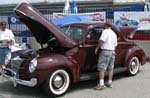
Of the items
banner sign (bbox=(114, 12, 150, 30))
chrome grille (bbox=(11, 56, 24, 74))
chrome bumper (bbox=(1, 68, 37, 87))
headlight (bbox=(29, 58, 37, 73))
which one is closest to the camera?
chrome bumper (bbox=(1, 68, 37, 87))

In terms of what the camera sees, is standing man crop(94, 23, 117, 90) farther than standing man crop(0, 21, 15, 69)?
No

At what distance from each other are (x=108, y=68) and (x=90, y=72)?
1.56 feet

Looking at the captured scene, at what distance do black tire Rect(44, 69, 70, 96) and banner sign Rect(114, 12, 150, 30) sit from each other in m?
6.57

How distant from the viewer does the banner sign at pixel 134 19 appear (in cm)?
1451

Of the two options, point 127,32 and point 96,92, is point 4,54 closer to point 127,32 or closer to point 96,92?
point 96,92

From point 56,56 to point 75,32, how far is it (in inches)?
46.0

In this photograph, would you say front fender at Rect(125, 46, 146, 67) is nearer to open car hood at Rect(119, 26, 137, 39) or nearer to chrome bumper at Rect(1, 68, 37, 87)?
open car hood at Rect(119, 26, 137, 39)

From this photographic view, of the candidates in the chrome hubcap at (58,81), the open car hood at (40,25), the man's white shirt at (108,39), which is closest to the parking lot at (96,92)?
the chrome hubcap at (58,81)

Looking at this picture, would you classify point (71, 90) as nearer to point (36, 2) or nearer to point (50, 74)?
point (50, 74)

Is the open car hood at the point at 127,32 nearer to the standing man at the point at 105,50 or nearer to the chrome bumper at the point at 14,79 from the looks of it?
the standing man at the point at 105,50

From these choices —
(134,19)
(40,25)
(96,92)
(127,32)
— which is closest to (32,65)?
(40,25)

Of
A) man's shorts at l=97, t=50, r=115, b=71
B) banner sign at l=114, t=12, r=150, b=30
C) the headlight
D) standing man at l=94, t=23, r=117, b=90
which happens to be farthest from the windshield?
banner sign at l=114, t=12, r=150, b=30

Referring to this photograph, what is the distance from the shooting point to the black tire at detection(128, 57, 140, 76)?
1038 cm

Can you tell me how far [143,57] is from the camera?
10.9 m
